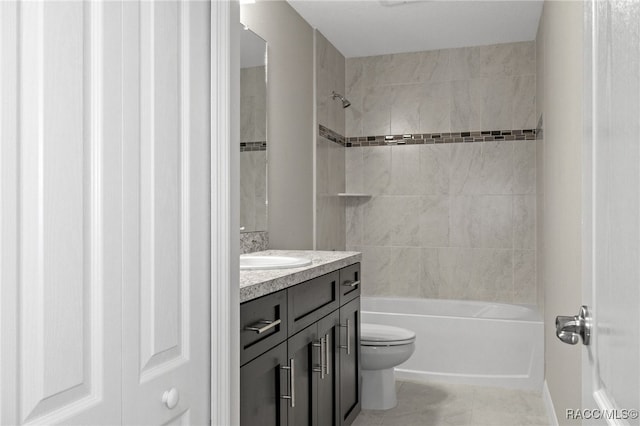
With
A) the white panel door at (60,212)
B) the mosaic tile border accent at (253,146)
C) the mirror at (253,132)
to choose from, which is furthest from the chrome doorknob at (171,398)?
the mosaic tile border accent at (253,146)

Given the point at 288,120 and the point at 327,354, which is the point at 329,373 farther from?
the point at 288,120

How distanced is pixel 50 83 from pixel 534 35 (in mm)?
4042

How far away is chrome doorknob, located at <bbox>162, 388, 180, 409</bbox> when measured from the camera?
107cm

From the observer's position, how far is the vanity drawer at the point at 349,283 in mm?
2621

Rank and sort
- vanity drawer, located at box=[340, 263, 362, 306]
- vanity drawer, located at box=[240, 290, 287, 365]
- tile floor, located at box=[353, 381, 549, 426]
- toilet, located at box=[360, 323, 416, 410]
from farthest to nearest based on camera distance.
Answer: toilet, located at box=[360, 323, 416, 410]
tile floor, located at box=[353, 381, 549, 426]
vanity drawer, located at box=[340, 263, 362, 306]
vanity drawer, located at box=[240, 290, 287, 365]

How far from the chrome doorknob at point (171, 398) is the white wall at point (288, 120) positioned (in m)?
2.14

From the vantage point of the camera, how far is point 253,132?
3.00 meters

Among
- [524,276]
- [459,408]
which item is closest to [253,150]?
[459,408]

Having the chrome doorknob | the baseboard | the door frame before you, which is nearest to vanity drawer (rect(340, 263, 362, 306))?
the baseboard

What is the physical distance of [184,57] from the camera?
113cm

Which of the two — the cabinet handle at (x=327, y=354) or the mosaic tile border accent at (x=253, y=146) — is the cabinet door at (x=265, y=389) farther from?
the mosaic tile border accent at (x=253, y=146)

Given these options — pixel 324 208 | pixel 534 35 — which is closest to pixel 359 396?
pixel 324 208

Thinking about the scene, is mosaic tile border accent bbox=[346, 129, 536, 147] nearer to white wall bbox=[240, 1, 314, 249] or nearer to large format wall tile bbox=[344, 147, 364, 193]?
large format wall tile bbox=[344, 147, 364, 193]

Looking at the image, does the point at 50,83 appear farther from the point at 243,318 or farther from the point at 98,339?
the point at 243,318
